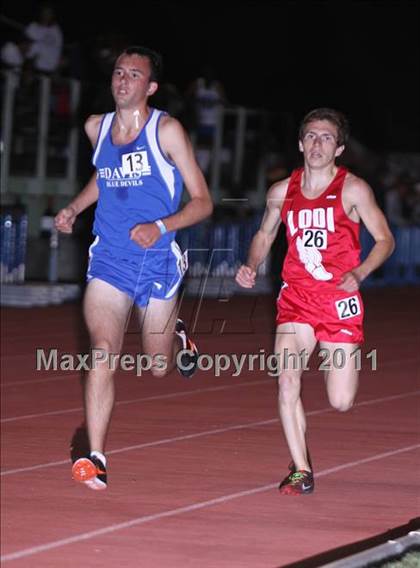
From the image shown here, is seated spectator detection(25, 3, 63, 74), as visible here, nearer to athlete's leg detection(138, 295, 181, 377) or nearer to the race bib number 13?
athlete's leg detection(138, 295, 181, 377)

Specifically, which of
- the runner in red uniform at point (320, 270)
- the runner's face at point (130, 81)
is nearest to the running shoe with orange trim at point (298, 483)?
the runner in red uniform at point (320, 270)

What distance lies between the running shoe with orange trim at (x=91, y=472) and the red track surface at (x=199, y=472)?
72mm

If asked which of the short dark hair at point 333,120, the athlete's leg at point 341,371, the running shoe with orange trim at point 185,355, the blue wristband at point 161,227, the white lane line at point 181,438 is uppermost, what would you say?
the short dark hair at point 333,120

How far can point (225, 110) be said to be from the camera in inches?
1054

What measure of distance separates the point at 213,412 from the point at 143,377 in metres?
2.58

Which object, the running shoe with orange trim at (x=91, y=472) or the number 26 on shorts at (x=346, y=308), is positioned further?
the number 26 on shorts at (x=346, y=308)

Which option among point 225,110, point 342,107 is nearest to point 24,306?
point 225,110

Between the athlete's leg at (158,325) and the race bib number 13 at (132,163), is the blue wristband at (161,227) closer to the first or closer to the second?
the race bib number 13 at (132,163)

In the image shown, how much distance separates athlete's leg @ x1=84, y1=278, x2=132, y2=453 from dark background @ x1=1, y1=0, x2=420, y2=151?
23612mm

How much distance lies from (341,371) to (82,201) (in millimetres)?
1816

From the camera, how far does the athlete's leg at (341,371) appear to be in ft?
26.1

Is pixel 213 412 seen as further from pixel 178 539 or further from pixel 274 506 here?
pixel 178 539

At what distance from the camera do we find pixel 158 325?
27.6 ft

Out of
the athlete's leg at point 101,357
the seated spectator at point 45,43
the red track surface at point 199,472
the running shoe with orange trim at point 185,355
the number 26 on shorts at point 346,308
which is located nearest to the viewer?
the red track surface at point 199,472
